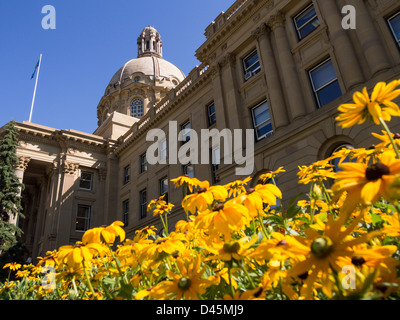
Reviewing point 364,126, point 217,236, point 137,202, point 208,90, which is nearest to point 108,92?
point 137,202

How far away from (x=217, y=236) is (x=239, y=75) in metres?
18.5

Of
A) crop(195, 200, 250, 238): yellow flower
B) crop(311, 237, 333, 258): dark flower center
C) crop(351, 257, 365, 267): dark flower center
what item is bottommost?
crop(351, 257, 365, 267): dark flower center

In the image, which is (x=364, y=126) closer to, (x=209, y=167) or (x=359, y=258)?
(x=209, y=167)

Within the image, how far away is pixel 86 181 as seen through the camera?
1202 inches

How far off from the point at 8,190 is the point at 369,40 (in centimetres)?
2777

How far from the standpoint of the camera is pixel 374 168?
115cm

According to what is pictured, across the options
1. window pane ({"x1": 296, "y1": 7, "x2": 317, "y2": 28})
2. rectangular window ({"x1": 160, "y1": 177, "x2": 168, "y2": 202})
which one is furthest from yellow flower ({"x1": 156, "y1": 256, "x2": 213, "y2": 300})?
rectangular window ({"x1": 160, "y1": 177, "x2": 168, "y2": 202})

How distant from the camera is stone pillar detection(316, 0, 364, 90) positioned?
1258cm

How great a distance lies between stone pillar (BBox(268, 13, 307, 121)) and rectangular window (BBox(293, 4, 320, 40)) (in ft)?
2.67

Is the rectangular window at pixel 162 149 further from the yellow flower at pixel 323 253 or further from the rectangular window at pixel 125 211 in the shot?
the yellow flower at pixel 323 253

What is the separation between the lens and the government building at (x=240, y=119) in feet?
42.2

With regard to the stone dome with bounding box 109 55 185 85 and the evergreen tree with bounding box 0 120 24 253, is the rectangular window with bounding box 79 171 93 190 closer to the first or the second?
the evergreen tree with bounding box 0 120 24 253

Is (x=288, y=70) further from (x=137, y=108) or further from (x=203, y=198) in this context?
(x=137, y=108)

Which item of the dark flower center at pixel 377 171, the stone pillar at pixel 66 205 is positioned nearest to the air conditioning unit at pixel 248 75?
the dark flower center at pixel 377 171
